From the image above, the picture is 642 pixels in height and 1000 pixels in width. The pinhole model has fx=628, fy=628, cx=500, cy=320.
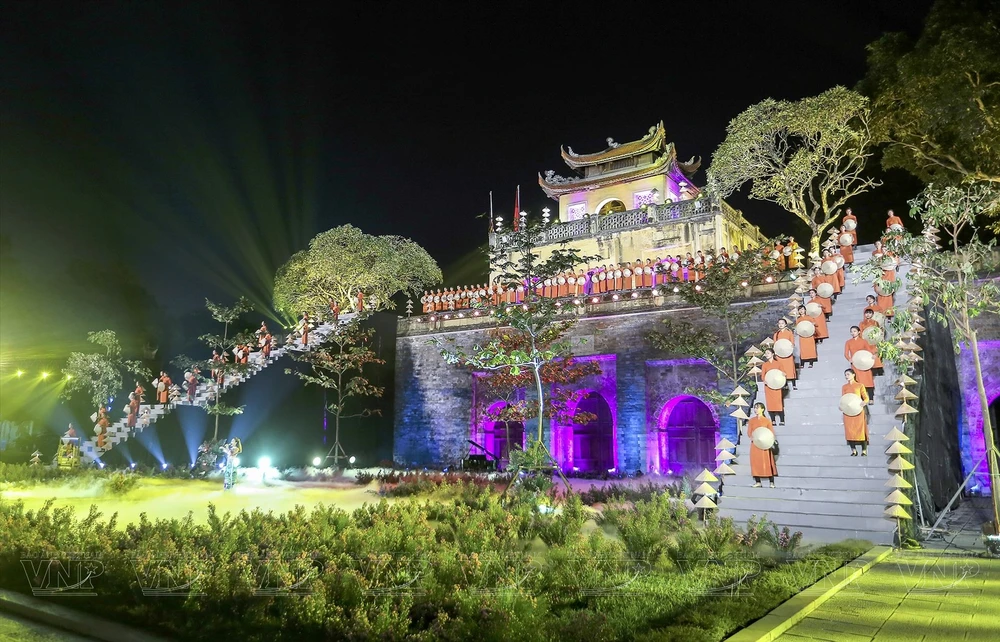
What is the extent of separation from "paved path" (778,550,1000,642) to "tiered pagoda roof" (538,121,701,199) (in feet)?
75.4

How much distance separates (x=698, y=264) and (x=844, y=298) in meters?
6.54

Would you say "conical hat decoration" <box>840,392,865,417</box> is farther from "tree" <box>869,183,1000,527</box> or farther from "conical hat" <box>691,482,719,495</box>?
"conical hat" <box>691,482,719,495</box>

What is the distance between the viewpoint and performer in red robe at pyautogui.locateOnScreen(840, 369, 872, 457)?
26.0 feet

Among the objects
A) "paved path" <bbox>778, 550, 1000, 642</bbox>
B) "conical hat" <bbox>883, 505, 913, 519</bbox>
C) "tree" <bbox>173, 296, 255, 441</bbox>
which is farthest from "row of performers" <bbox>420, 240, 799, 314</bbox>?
"paved path" <bbox>778, 550, 1000, 642</bbox>

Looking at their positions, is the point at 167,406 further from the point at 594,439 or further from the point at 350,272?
Answer: the point at 594,439

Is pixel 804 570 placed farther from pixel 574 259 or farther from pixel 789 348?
pixel 574 259

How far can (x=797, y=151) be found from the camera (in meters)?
16.8

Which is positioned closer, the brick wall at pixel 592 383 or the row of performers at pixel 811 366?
the row of performers at pixel 811 366

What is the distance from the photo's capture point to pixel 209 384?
18.8m

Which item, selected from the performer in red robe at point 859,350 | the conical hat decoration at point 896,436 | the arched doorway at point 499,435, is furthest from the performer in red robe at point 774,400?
the arched doorway at point 499,435

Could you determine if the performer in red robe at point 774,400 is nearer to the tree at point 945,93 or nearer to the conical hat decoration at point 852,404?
the conical hat decoration at point 852,404

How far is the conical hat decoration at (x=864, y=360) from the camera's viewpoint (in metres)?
8.35

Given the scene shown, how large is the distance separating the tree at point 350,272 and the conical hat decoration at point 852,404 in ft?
61.8

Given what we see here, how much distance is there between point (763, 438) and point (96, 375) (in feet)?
67.8
